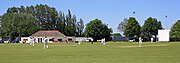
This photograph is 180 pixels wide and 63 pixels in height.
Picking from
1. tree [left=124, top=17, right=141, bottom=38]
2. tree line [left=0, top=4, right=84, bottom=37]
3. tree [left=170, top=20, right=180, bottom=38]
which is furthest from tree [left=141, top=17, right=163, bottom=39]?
tree line [left=0, top=4, right=84, bottom=37]

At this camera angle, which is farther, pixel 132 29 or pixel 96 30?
pixel 132 29

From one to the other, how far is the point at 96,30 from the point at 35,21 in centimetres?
2412

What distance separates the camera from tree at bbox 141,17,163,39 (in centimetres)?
15162

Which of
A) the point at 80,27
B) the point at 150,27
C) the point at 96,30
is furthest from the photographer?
the point at 80,27

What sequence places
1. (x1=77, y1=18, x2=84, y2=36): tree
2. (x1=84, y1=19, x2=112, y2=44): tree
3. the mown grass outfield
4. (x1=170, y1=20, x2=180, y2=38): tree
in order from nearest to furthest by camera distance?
1. the mown grass outfield
2. (x1=84, y1=19, x2=112, y2=44): tree
3. (x1=170, y1=20, x2=180, y2=38): tree
4. (x1=77, y1=18, x2=84, y2=36): tree

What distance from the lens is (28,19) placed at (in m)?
138

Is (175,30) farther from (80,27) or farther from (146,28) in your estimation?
(80,27)

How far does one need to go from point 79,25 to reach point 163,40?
3295 inches

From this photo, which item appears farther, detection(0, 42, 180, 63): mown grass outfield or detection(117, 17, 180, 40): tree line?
detection(117, 17, 180, 40): tree line

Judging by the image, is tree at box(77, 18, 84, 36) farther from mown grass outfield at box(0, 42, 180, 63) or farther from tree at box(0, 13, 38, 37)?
mown grass outfield at box(0, 42, 180, 63)

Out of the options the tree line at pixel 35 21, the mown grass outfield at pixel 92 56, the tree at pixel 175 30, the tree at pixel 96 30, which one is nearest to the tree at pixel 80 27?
the tree line at pixel 35 21

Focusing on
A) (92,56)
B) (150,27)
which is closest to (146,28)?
(150,27)

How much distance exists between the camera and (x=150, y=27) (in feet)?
499

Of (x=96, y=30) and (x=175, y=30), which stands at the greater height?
(x=175, y=30)
